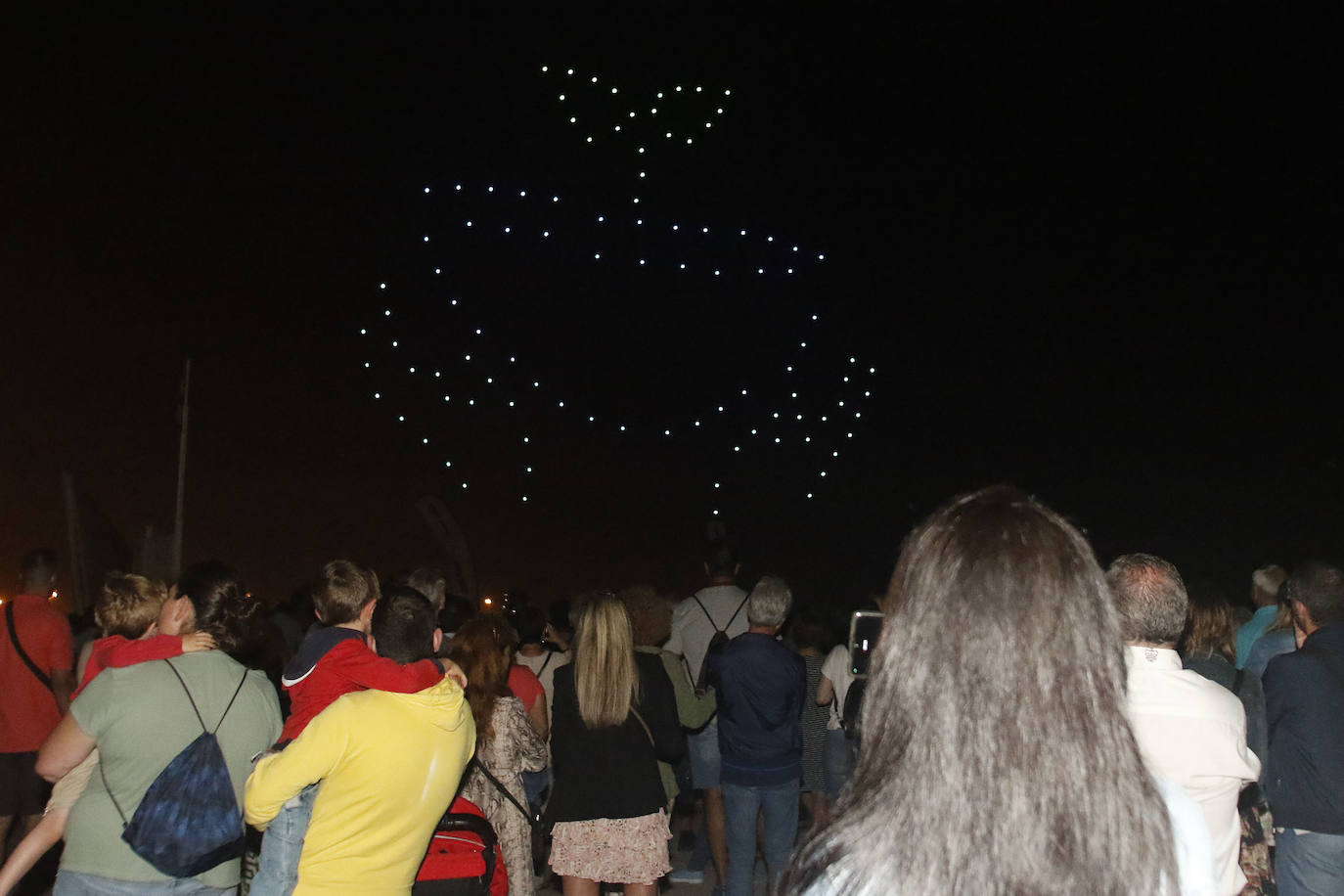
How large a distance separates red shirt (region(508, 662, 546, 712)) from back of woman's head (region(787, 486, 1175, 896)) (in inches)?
186

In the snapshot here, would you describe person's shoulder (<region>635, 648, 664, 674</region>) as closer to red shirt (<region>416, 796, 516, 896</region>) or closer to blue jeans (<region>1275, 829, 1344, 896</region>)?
red shirt (<region>416, 796, 516, 896</region>)

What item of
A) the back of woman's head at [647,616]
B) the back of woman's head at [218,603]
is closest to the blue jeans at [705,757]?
the back of woman's head at [647,616]

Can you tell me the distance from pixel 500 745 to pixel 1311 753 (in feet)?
11.3

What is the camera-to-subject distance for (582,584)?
1969 cm

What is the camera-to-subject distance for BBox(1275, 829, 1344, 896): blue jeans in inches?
176

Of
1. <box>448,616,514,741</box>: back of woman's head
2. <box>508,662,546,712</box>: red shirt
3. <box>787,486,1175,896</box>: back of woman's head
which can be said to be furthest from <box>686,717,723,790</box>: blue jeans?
<box>787,486,1175,896</box>: back of woman's head

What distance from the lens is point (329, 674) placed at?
4230 millimetres

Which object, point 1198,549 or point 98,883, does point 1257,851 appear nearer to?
point 98,883

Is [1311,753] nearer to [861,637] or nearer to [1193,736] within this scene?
[1193,736]

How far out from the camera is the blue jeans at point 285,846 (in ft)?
12.4

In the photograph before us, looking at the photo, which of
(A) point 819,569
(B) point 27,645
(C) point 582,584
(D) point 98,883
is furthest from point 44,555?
(A) point 819,569

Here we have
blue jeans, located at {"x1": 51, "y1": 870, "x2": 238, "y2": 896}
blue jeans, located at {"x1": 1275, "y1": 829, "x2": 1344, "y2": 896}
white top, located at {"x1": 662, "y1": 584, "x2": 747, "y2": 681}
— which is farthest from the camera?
white top, located at {"x1": 662, "y1": 584, "x2": 747, "y2": 681}

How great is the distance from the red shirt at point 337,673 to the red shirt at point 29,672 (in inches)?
125

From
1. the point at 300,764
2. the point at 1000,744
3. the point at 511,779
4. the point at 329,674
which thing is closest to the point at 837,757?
the point at 511,779
